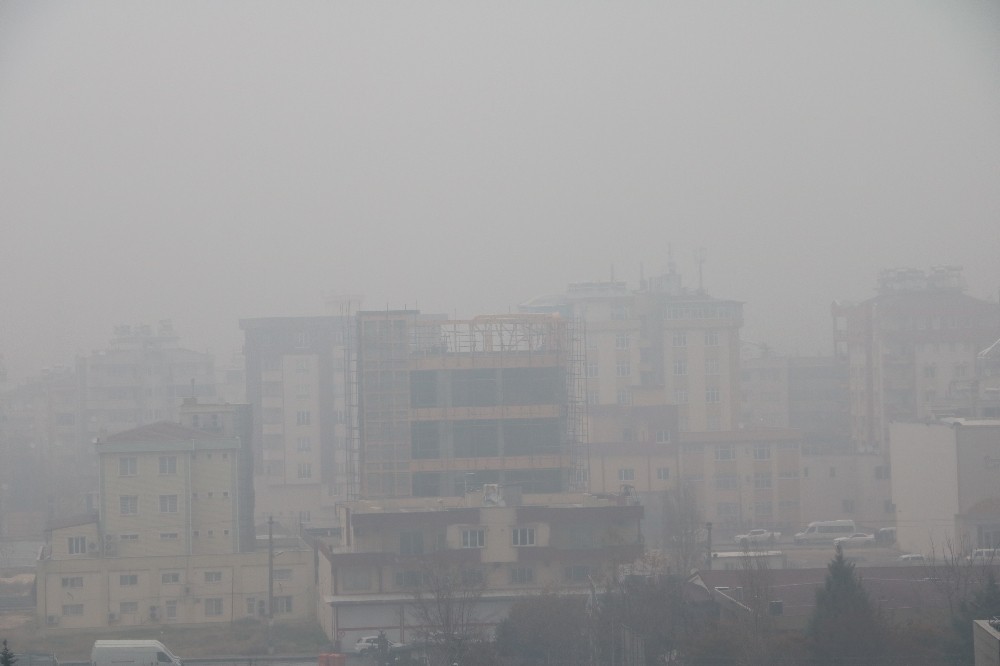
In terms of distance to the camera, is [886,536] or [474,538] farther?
[886,536]

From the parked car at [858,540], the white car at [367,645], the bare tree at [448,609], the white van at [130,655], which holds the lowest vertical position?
the white car at [367,645]

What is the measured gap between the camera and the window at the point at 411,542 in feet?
39.7

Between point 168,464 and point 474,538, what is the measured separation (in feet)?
11.3

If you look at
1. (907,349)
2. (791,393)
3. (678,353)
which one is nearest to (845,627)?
(678,353)

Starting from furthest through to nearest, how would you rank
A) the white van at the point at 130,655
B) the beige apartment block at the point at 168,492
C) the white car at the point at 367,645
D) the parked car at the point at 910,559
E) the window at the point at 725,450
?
the window at the point at 725,450 < the parked car at the point at 910,559 < the beige apartment block at the point at 168,492 < the white car at the point at 367,645 < the white van at the point at 130,655

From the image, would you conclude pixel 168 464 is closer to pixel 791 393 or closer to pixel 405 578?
pixel 405 578

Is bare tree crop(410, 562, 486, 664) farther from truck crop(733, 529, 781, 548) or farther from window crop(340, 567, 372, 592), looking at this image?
truck crop(733, 529, 781, 548)

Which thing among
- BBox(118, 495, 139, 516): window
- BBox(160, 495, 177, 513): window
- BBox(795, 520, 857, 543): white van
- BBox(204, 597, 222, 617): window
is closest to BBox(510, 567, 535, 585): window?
BBox(204, 597, 222, 617): window

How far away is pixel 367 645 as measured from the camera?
438 inches

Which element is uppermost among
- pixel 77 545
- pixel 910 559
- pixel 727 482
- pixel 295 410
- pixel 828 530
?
pixel 295 410

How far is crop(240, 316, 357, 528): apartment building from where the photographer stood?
2236 centimetres

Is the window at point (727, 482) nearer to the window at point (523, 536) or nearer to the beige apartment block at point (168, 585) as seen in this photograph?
the window at point (523, 536)

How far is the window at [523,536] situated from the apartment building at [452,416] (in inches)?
107

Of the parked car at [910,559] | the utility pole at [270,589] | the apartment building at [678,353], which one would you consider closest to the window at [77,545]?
the utility pole at [270,589]
